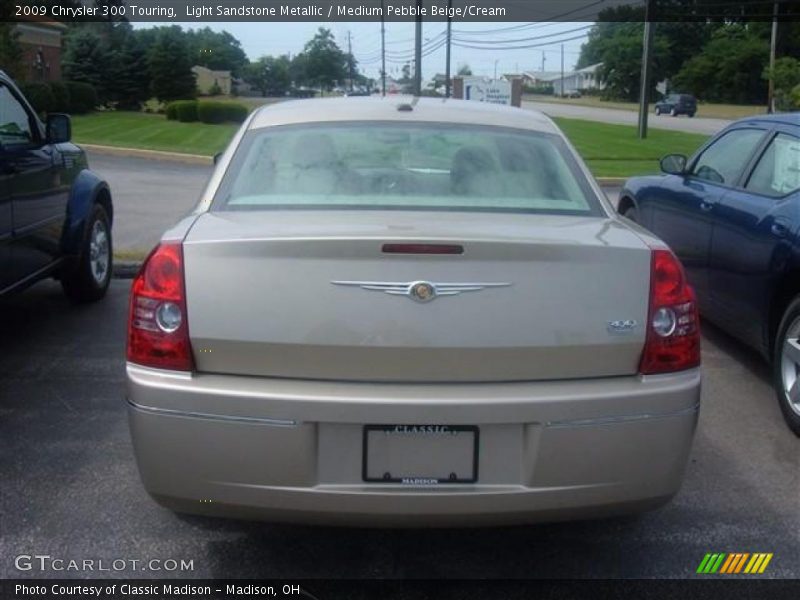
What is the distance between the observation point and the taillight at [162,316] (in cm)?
291

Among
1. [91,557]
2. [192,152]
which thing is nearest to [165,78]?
[192,152]

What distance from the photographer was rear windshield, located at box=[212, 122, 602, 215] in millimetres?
3512

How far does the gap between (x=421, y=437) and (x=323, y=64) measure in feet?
259

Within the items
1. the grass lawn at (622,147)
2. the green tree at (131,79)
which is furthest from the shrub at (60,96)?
the grass lawn at (622,147)

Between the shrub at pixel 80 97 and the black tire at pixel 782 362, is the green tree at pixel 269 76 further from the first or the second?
the black tire at pixel 782 362

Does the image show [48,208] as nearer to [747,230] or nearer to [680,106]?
[747,230]

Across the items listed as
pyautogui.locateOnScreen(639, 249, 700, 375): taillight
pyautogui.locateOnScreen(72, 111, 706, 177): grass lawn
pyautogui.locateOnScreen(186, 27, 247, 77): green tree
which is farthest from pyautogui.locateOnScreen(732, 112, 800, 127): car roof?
pyautogui.locateOnScreen(186, 27, 247, 77): green tree

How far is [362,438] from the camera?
2824 mm

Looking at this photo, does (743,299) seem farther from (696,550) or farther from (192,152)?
(192,152)

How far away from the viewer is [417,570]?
132 inches

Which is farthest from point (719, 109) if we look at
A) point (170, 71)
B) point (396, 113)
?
point (396, 113)

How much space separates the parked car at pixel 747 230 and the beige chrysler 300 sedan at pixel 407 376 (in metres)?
2.13

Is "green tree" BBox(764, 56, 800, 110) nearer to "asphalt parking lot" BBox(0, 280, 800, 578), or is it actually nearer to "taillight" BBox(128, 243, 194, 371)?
"asphalt parking lot" BBox(0, 280, 800, 578)

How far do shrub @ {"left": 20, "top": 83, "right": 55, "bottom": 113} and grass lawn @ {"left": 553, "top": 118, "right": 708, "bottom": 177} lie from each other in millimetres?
17170
